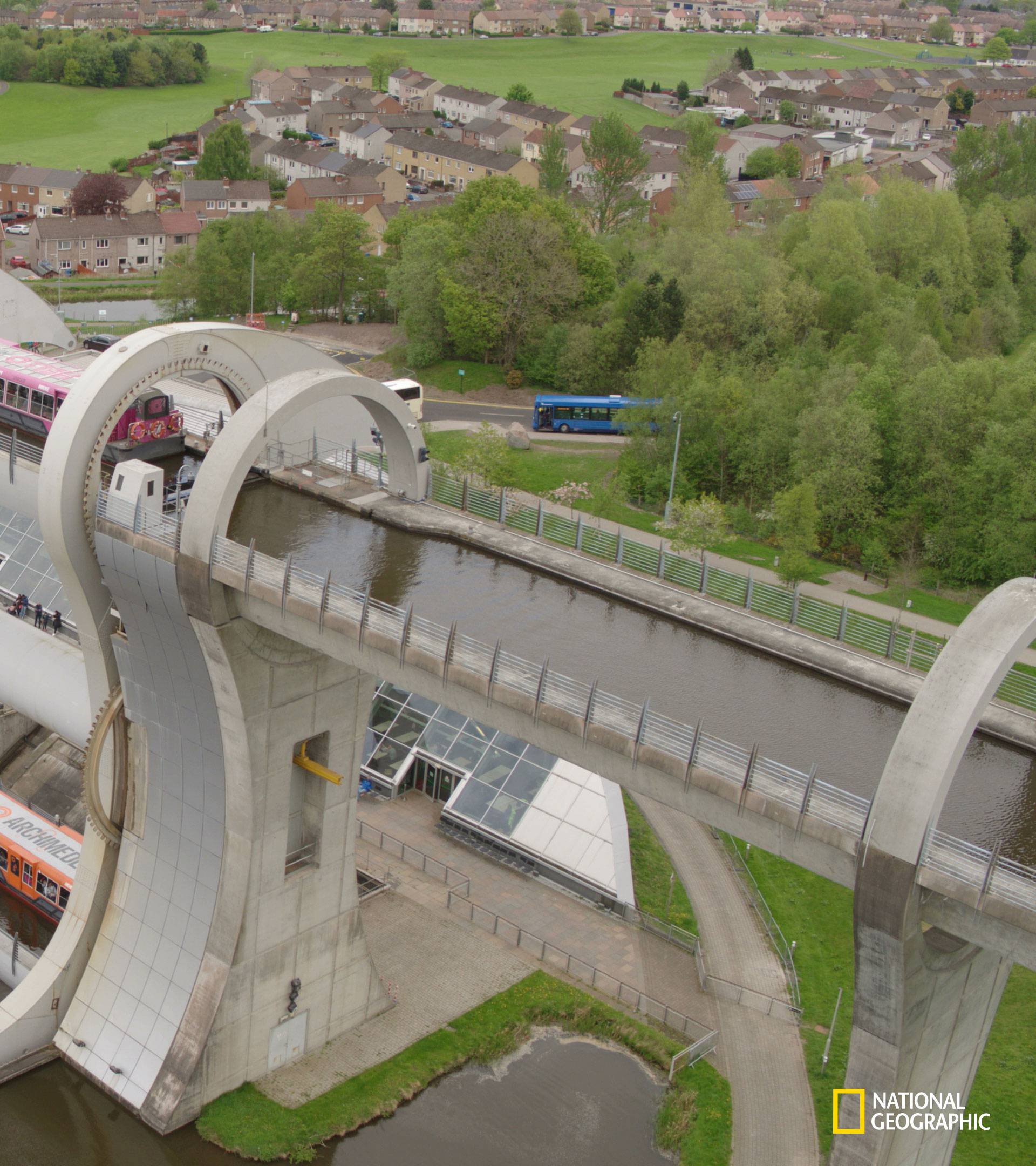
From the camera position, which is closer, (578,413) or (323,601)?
(323,601)

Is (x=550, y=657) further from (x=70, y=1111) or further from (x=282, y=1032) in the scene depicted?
(x=70, y=1111)

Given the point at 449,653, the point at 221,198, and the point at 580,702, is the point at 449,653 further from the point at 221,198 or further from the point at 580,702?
the point at 221,198

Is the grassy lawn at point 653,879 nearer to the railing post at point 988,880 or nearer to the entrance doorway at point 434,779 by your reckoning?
the entrance doorway at point 434,779

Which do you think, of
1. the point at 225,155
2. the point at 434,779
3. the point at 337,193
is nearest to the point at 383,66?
the point at 225,155

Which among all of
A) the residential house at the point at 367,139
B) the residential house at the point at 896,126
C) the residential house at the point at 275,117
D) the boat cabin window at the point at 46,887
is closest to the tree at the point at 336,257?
the residential house at the point at 367,139

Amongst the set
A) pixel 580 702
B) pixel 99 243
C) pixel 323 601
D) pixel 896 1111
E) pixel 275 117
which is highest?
pixel 275 117

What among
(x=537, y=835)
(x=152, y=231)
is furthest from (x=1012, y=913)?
(x=152, y=231)
